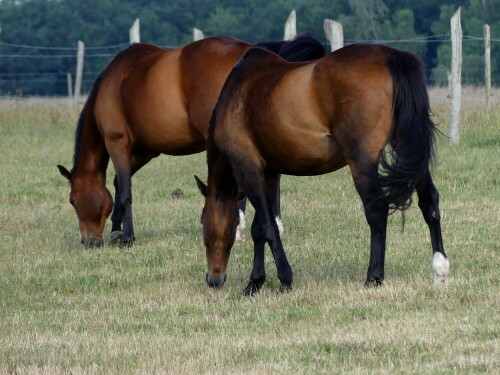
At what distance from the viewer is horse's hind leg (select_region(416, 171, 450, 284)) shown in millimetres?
6492

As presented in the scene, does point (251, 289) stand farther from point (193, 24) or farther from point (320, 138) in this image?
point (193, 24)

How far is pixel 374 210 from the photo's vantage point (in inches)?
251

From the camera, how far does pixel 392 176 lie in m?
6.18

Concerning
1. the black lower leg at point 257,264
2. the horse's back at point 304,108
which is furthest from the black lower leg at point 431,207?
the black lower leg at point 257,264

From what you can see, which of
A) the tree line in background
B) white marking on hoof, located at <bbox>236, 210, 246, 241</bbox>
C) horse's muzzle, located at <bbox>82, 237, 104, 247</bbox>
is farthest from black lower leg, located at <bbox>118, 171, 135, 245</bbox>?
the tree line in background

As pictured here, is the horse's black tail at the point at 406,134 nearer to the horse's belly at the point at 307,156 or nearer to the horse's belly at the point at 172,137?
the horse's belly at the point at 307,156

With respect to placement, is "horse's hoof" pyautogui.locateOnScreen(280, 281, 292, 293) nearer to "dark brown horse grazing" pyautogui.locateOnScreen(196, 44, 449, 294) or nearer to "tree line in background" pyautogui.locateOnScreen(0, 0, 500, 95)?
"dark brown horse grazing" pyautogui.locateOnScreen(196, 44, 449, 294)

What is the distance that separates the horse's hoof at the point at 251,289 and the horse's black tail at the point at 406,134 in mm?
1292

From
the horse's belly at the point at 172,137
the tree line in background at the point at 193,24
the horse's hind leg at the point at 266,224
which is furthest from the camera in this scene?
the tree line in background at the point at 193,24

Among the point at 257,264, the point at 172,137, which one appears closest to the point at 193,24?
the point at 172,137

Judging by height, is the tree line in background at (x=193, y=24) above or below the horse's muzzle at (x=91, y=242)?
below

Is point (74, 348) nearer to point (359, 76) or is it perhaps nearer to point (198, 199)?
point (359, 76)

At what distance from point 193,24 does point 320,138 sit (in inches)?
2433

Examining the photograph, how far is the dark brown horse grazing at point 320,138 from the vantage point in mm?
6223
